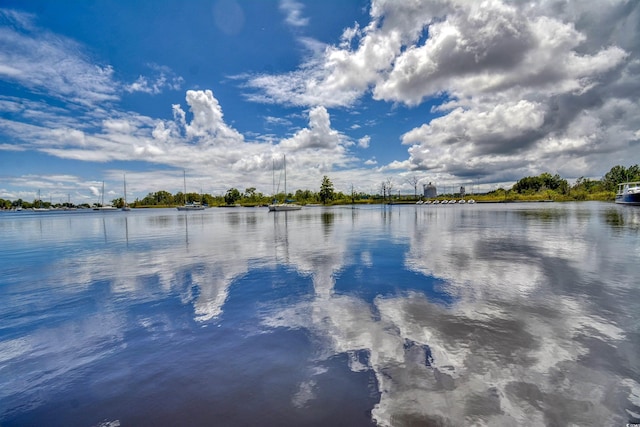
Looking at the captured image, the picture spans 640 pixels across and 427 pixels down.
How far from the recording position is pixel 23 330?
9.95 m

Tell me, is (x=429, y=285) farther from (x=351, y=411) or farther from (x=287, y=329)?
(x=351, y=411)

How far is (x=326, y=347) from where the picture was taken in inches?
324

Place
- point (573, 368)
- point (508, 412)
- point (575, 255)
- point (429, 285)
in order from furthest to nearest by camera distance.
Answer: point (575, 255), point (429, 285), point (573, 368), point (508, 412)

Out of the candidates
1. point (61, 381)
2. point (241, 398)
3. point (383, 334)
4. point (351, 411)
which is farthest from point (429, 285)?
point (61, 381)

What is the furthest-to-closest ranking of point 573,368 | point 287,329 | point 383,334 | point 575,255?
point 575,255
point 287,329
point 383,334
point 573,368

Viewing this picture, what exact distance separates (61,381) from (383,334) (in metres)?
8.52

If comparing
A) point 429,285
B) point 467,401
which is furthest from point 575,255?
point 467,401

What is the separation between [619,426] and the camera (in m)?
5.15

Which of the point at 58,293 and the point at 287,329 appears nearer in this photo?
the point at 287,329

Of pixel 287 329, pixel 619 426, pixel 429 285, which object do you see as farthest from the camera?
pixel 429 285

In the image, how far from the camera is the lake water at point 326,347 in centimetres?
573

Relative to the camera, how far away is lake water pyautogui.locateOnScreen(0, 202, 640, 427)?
5730mm

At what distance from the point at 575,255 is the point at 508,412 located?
20.5 meters

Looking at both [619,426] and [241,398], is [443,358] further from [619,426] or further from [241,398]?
[241,398]
